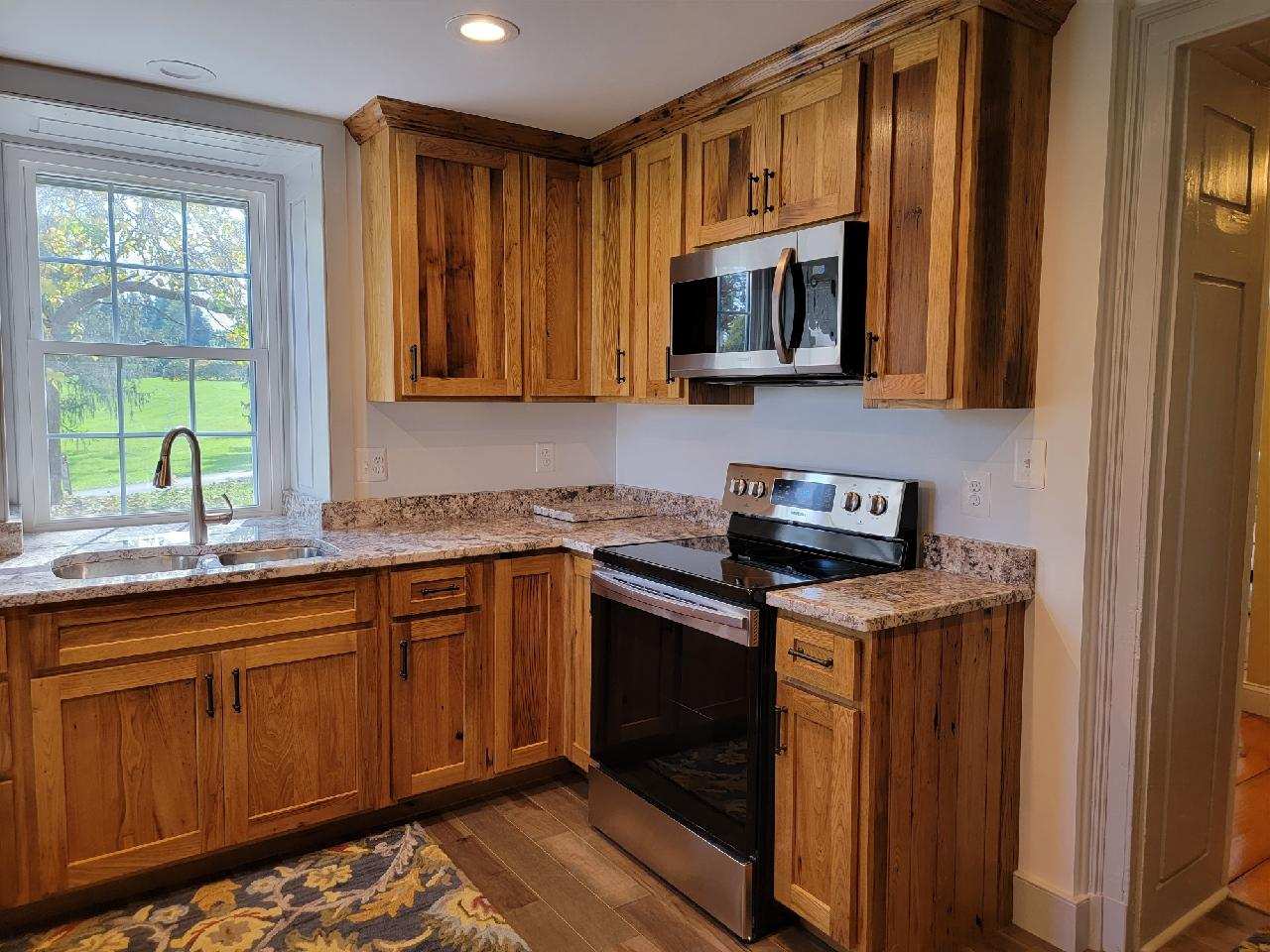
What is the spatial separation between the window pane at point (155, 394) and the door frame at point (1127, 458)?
290cm

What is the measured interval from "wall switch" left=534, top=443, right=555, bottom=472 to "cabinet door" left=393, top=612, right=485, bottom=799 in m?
0.88

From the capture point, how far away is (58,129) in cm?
276

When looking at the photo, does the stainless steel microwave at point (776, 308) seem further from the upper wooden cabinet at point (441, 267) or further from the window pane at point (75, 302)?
the window pane at point (75, 302)

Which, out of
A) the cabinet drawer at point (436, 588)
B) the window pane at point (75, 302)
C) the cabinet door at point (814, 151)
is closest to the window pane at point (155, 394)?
the window pane at point (75, 302)

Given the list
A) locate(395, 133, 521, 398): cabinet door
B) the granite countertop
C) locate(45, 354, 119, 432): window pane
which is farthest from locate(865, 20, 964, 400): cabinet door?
locate(45, 354, 119, 432): window pane

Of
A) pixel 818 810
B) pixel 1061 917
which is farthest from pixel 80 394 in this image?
pixel 1061 917

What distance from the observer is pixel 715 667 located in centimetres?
224

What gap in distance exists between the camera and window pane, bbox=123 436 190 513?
9.87ft

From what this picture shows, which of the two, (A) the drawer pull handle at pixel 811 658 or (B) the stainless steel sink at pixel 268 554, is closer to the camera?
(A) the drawer pull handle at pixel 811 658

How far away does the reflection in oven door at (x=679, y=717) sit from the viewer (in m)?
2.15

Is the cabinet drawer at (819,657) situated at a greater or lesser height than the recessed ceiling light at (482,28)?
lesser

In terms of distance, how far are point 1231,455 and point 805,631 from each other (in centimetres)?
123

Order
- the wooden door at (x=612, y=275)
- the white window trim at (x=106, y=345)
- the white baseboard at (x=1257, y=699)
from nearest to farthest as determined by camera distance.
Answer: the white window trim at (x=106, y=345) → the wooden door at (x=612, y=275) → the white baseboard at (x=1257, y=699)

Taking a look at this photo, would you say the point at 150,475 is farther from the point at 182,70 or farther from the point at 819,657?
the point at 819,657
